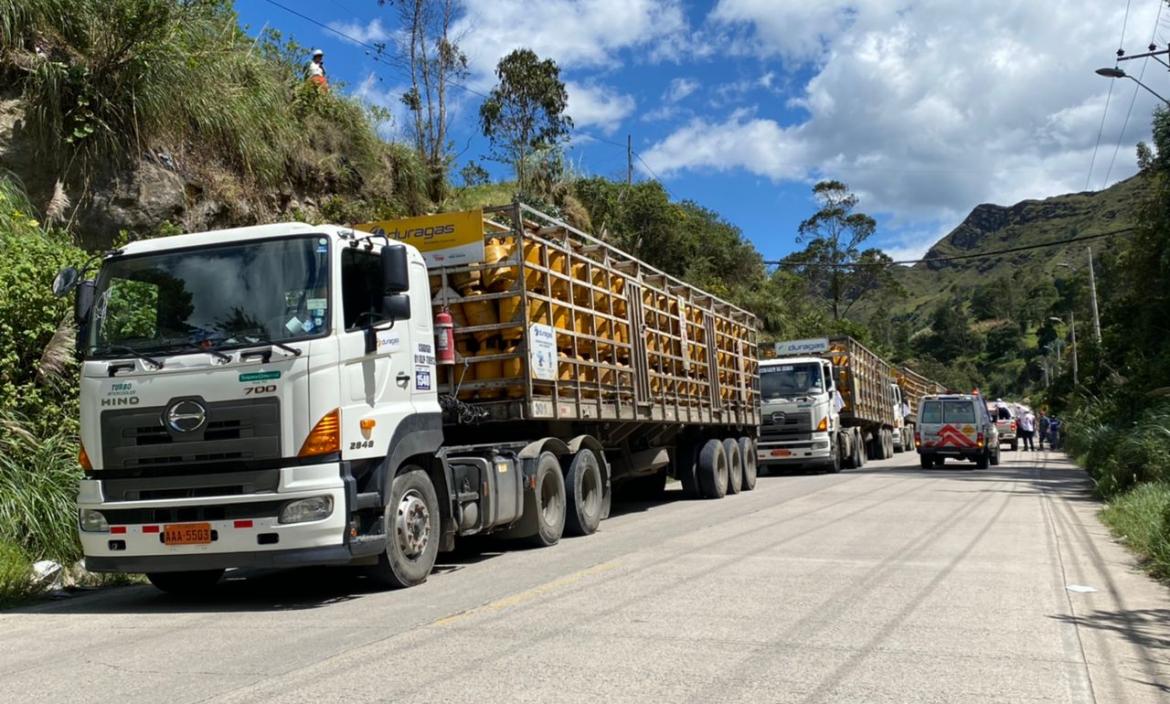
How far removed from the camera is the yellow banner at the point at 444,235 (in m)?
10.2

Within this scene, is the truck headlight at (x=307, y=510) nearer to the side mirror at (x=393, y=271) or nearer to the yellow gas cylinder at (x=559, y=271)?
the side mirror at (x=393, y=271)

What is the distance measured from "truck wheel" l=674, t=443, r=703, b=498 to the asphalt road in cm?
575

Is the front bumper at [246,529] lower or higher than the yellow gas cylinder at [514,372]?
lower

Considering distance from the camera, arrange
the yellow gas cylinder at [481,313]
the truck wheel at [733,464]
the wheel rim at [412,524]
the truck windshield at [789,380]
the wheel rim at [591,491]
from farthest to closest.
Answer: the truck windshield at [789,380] → the truck wheel at [733,464] → the wheel rim at [591,491] → the yellow gas cylinder at [481,313] → the wheel rim at [412,524]

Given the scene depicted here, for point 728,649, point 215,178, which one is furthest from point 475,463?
point 215,178

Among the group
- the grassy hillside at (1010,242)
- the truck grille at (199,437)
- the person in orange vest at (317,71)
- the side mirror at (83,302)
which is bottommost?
the truck grille at (199,437)

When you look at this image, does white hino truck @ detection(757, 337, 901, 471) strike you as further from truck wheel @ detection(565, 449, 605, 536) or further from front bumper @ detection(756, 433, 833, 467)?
truck wheel @ detection(565, 449, 605, 536)

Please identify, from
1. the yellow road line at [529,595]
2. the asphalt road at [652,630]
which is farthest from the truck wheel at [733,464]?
the yellow road line at [529,595]

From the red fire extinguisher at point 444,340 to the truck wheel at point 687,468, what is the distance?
822 centimetres

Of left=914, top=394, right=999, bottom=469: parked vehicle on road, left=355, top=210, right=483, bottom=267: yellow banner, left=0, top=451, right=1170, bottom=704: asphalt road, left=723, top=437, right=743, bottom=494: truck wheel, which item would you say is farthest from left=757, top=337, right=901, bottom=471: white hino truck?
left=355, top=210, right=483, bottom=267: yellow banner

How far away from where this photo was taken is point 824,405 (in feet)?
78.9

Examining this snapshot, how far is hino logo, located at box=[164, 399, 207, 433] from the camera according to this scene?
23.6 feet

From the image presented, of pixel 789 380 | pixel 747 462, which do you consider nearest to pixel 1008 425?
pixel 789 380

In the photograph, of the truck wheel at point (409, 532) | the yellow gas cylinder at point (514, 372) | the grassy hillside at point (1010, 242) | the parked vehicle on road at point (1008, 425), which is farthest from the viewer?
the grassy hillside at point (1010, 242)
